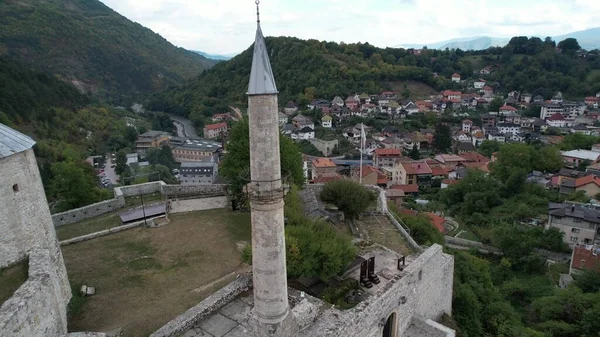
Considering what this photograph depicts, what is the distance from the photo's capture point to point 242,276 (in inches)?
456

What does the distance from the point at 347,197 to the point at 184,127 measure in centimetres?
6753

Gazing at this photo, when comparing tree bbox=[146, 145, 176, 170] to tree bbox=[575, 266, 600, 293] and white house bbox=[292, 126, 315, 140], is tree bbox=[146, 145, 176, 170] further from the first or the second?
tree bbox=[575, 266, 600, 293]

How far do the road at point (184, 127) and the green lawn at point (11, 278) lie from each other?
202 ft

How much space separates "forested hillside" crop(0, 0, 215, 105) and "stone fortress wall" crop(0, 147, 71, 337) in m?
67.9

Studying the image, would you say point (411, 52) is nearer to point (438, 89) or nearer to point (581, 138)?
point (438, 89)

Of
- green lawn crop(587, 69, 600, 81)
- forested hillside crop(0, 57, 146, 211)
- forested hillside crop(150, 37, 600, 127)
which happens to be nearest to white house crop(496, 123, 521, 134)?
forested hillside crop(150, 37, 600, 127)

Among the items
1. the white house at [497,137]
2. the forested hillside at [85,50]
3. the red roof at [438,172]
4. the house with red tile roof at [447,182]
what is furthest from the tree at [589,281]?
the forested hillside at [85,50]

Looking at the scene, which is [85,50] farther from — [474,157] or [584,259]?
[584,259]

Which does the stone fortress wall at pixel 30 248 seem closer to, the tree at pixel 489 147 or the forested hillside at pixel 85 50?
the tree at pixel 489 147

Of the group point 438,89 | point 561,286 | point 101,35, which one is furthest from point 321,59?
point 561,286

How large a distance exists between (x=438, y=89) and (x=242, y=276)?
92903 mm

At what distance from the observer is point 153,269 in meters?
12.8

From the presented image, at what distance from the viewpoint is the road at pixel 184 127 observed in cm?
7185

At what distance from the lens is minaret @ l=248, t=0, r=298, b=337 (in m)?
6.98
